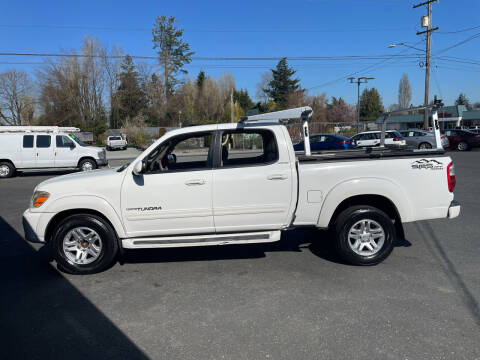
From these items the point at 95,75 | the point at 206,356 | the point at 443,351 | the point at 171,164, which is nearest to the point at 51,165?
the point at 171,164

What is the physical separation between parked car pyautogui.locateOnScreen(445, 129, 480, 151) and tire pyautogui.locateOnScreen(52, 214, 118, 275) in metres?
26.5

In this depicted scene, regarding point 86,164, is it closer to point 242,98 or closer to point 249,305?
point 249,305

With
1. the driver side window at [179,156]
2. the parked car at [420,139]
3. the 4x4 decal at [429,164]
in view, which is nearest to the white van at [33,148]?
the driver side window at [179,156]

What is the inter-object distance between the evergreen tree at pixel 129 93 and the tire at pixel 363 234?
59.1m

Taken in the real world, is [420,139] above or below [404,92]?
below

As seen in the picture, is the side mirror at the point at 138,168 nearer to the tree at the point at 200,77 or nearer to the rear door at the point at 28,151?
the rear door at the point at 28,151

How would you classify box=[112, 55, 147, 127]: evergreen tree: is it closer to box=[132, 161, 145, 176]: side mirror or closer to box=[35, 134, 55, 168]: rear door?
box=[35, 134, 55, 168]: rear door

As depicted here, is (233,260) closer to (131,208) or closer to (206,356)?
(131,208)

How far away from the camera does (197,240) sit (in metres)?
4.73

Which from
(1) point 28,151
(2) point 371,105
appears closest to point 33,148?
(1) point 28,151

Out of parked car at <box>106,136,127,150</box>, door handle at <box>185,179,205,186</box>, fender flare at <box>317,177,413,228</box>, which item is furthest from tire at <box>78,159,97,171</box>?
parked car at <box>106,136,127,150</box>

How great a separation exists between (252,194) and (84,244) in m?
2.30

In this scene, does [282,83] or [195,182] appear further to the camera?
[282,83]

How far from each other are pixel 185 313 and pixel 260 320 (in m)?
0.77
